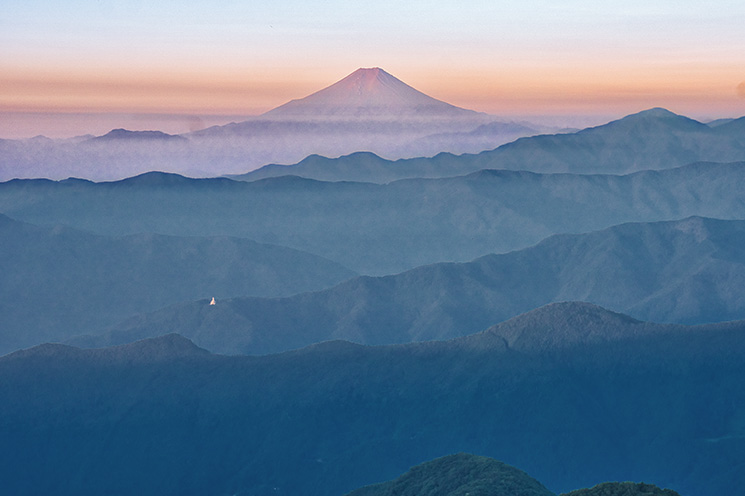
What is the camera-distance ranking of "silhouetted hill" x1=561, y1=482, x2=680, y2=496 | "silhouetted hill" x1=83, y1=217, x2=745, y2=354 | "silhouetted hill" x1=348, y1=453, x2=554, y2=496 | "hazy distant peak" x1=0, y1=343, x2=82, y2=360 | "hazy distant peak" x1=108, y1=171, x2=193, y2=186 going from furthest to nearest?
"hazy distant peak" x1=108, y1=171, x2=193, y2=186 < "silhouetted hill" x1=83, y1=217, x2=745, y2=354 < "hazy distant peak" x1=0, y1=343, x2=82, y2=360 < "silhouetted hill" x1=348, y1=453, x2=554, y2=496 < "silhouetted hill" x1=561, y1=482, x2=680, y2=496

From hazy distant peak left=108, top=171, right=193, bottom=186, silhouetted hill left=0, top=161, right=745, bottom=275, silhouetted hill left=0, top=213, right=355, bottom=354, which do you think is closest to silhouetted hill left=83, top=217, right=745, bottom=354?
silhouetted hill left=0, top=213, right=355, bottom=354

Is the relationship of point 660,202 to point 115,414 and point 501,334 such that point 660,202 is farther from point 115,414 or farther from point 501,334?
point 115,414

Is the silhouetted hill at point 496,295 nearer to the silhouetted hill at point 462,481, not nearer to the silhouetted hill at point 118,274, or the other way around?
the silhouetted hill at point 118,274

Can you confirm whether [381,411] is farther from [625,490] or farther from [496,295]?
[496,295]

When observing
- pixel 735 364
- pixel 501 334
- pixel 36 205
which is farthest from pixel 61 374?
pixel 36 205

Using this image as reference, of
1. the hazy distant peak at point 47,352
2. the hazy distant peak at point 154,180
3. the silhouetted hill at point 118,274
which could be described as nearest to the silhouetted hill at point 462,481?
the hazy distant peak at point 47,352

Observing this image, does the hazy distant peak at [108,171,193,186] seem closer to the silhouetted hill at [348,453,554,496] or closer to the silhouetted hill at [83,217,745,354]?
the silhouetted hill at [83,217,745,354]
